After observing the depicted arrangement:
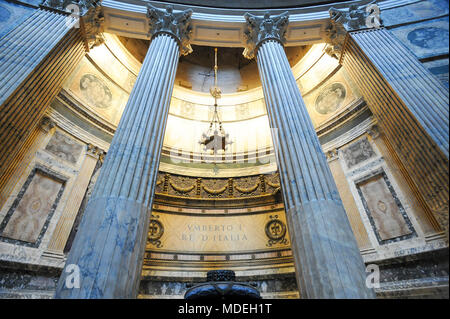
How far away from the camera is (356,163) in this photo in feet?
25.8

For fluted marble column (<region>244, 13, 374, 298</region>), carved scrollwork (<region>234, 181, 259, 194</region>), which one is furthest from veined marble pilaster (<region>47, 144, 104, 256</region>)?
fluted marble column (<region>244, 13, 374, 298</region>)

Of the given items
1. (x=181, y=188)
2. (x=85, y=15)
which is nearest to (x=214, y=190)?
(x=181, y=188)

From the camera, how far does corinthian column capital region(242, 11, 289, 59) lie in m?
7.61

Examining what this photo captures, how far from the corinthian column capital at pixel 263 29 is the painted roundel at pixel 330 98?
3.03 meters

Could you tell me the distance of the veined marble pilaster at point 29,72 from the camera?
5.04 m

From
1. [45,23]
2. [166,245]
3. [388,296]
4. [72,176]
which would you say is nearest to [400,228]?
[388,296]

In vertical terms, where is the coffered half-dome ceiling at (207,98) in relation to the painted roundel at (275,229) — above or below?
above

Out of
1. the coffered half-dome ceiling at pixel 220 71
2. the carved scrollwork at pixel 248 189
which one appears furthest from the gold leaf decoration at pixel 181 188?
the coffered half-dome ceiling at pixel 220 71

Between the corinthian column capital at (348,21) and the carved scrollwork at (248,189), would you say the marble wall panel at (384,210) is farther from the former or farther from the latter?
the corinthian column capital at (348,21)

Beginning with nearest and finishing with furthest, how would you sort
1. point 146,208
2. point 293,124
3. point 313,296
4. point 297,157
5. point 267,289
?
point 313,296 → point 146,208 → point 297,157 → point 293,124 → point 267,289

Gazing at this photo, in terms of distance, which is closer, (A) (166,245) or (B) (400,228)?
(B) (400,228)

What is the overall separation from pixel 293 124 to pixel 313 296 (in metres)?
3.09

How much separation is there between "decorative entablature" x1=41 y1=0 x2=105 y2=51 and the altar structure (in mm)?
42

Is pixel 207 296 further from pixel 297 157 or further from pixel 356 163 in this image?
pixel 356 163
